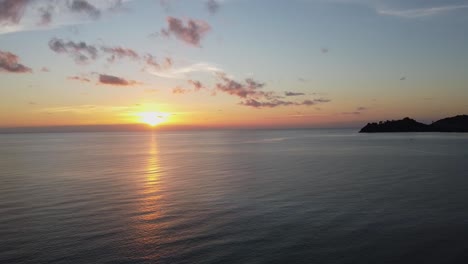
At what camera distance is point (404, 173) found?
49656mm

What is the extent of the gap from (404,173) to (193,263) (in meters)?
42.0

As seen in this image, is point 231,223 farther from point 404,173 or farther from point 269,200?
point 404,173

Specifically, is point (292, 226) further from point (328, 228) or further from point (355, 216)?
point (355, 216)

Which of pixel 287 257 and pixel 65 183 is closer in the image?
pixel 287 257

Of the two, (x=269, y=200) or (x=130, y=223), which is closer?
(x=130, y=223)

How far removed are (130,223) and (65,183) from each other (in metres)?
23.9

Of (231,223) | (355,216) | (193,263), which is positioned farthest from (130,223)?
(355,216)

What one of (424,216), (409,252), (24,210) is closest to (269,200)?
(424,216)

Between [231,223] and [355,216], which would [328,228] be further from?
[231,223]

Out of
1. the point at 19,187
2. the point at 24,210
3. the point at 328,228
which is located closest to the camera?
the point at 328,228

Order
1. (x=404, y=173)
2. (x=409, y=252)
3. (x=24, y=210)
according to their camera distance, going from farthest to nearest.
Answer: (x=404, y=173)
(x=24, y=210)
(x=409, y=252)

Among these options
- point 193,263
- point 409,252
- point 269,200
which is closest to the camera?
point 193,263

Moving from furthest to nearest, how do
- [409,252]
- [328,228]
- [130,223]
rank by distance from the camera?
[130,223], [328,228], [409,252]

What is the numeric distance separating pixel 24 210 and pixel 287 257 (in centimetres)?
2205
